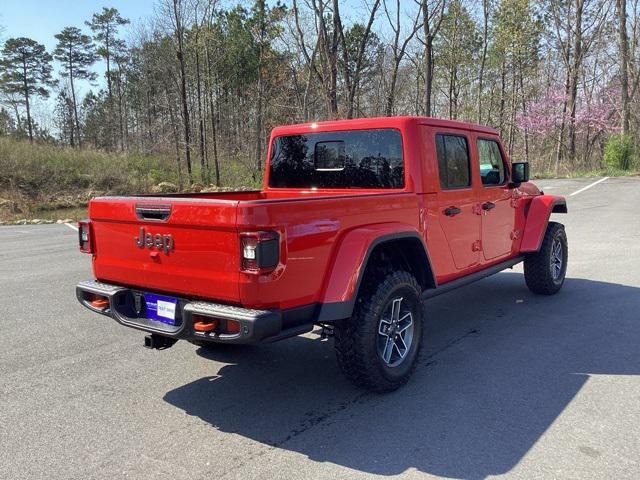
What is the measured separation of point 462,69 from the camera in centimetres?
3959

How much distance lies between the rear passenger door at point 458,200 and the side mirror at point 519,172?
867 millimetres

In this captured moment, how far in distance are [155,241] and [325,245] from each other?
1104 mm

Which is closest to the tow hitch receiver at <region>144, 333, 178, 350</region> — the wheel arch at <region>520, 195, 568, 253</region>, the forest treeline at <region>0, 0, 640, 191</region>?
the wheel arch at <region>520, 195, 568, 253</region>

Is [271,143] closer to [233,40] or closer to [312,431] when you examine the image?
[312,431]

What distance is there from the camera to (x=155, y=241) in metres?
3.36

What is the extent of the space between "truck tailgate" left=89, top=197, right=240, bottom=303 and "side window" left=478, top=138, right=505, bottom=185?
3.04 metres

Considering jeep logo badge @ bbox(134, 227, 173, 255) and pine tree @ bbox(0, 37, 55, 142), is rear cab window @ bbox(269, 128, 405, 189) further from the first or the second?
pine tree @ bbox(0, 37, 55, 142)

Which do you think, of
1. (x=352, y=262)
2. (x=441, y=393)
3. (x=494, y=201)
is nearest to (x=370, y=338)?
(x=352, y=262)

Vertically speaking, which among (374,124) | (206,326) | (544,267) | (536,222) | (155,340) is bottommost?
(544,267)

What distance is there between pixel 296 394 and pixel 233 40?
33157 millimetres

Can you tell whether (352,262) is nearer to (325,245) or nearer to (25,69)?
(325,245)

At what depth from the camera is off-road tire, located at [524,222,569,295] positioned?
607 centimetres

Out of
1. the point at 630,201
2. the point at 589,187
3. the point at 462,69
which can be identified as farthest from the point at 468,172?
the point at 462,69

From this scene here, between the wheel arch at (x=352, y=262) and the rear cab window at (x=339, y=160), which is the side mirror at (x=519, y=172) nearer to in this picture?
the rear cab window at (x=339, y=160)
